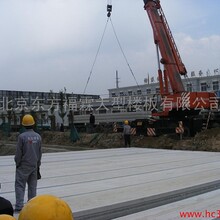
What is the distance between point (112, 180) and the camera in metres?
8.16

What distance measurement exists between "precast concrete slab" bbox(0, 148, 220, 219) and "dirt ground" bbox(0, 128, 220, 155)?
631 cm

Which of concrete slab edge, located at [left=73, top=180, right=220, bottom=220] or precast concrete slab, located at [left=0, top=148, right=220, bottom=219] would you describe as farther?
precast concrete slab, located at [left=0, top=148, right=220, bottom=219]

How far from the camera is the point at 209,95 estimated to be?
18.8m

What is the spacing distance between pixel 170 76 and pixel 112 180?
11.4 meters

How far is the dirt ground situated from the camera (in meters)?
17.9

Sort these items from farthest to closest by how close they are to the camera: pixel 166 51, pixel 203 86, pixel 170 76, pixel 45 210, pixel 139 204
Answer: pixel 203 86, pixel 166 51, pixel 170 76, pixel 139 204, pixel 45 210

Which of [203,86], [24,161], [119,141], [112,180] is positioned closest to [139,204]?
[24,161]

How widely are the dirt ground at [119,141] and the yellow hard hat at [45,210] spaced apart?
49.4ft

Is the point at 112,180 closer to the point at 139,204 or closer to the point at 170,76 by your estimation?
the point at 139,204

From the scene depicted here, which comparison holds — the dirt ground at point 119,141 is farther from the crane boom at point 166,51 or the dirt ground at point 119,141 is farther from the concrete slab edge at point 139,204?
the concrete slab edge at point 139,204

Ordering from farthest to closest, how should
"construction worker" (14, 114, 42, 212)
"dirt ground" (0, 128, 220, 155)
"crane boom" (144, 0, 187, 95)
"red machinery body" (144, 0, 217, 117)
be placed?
"crane boom" (144, 0, 187, 95) < "red machinery body" (144, 0, 217, 117) < "dirt ground" (0, 128, 220, 155) < "construction worker" (14, 114, 42, 212)

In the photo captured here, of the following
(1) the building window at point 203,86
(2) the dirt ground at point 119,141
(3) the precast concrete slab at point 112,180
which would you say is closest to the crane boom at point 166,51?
(2) the dirt ground at point 119,141

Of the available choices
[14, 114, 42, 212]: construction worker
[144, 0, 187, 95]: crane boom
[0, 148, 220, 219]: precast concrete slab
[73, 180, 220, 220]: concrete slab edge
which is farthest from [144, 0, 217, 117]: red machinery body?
[14, 114, 42, 212]: construction worker

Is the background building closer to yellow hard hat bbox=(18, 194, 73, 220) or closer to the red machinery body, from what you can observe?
the red machinery body
